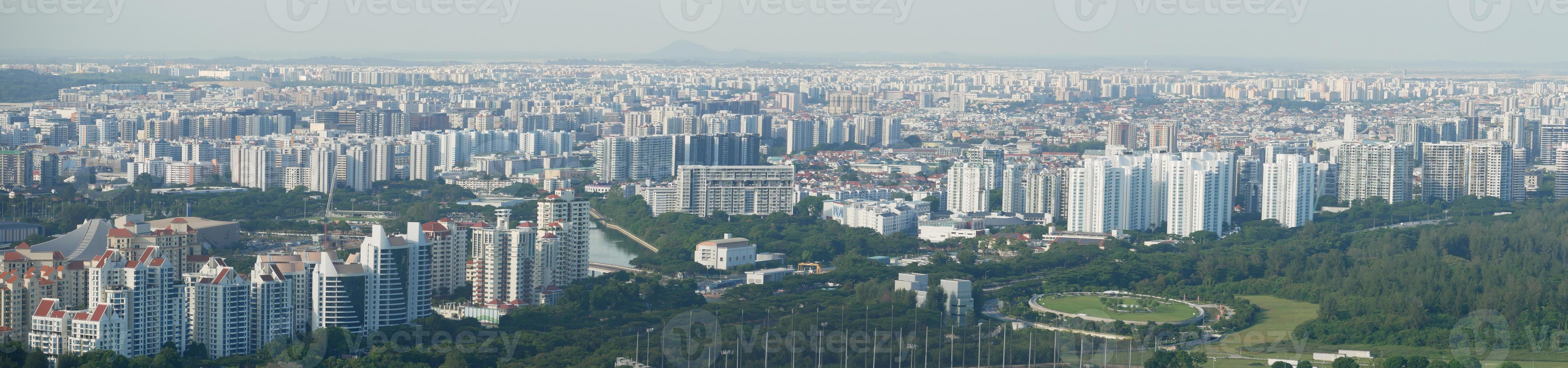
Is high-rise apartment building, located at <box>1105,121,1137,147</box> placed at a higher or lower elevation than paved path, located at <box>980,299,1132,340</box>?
higher

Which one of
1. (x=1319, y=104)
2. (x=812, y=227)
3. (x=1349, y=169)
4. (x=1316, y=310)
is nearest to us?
(x=1316, y=310)

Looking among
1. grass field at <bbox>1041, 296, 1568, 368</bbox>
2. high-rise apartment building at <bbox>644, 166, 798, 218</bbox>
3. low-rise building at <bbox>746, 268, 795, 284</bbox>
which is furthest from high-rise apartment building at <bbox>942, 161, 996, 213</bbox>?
grass field at <bbox>1041, 296, 1568, 368</bbox>

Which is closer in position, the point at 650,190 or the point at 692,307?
the point at 692,307

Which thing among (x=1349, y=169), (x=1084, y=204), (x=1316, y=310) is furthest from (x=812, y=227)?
(x=1349, y=169)

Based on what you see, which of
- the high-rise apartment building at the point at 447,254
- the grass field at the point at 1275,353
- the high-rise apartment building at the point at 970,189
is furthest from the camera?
the high-rise apartment building at the point at 970,189

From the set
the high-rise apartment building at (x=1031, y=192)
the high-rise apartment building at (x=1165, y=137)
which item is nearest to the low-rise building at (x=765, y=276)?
the high-rise apartment building at (x=1031, y=192)

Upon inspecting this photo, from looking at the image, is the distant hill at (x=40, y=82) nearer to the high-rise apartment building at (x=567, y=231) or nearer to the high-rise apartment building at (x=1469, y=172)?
the high-rise apartment building at (x=567, y=231)

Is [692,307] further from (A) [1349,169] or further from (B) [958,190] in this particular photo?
(A) [1349,169]

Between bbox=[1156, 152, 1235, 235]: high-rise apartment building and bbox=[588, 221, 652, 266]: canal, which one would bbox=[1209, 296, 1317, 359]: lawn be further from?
bbox=[588, 221, 652, 266]: canal

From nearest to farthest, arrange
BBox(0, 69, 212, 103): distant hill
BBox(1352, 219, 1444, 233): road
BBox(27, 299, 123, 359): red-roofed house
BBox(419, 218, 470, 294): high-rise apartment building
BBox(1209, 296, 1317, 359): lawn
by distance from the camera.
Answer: BBox(27, 299, 123, 359): red-roofed house, BBox(1209, 296, 1317, 359): lawn, BBox(419, 218, 470, 294): high-rise apartment building, BBox(1352, 219, 1444, 233): road, BBox(0, 69, 212, 103): distant hill
